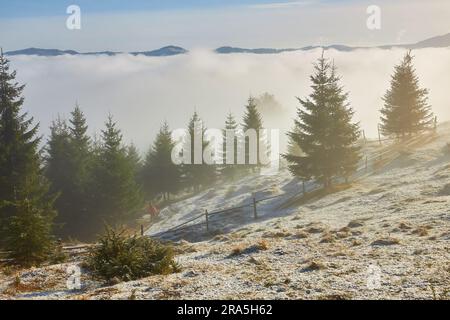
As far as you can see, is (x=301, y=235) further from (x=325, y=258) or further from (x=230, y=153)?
(x=230, y=153)

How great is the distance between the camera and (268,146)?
199 feet

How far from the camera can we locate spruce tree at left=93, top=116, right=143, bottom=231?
142 feet

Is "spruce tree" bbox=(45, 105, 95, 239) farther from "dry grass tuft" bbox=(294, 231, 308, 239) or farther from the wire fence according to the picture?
"dry grass tuft" bbox=(294, 231, 308, 239)

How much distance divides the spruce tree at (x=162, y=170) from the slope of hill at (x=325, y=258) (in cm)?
2825

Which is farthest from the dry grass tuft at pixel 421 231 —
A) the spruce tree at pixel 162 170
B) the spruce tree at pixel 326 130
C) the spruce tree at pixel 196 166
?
the spruce tree at pixel 162 170

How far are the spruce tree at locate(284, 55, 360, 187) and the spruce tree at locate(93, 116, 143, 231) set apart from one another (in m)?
20.5

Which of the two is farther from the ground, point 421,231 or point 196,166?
point 196,166

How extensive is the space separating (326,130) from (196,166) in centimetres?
2910

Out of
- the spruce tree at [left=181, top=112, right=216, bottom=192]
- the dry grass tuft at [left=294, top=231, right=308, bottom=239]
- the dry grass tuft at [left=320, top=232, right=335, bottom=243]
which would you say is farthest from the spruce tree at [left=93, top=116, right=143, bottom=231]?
the dry grass tuft at [left=320, top=232, right=335, bottom=243]

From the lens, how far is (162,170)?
5841 centimetres

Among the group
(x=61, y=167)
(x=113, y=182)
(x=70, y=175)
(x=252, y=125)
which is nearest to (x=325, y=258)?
(x=113, y=182)

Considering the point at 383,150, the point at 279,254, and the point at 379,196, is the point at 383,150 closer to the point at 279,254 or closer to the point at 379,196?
the point at 379,196

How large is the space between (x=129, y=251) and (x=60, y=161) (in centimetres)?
3987
